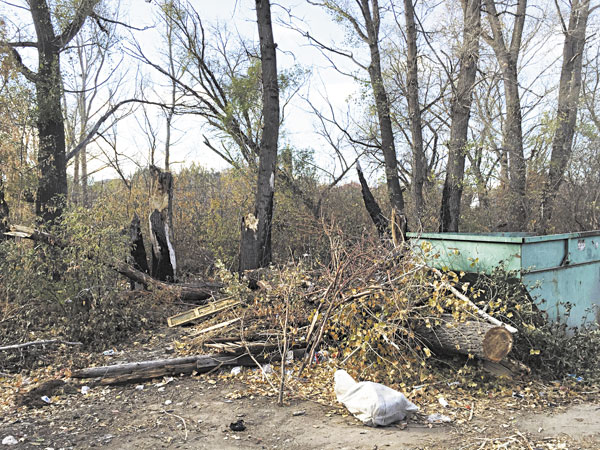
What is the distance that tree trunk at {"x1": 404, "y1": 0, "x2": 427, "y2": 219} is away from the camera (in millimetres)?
10914

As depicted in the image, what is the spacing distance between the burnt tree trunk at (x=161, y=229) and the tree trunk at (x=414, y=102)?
547 cm

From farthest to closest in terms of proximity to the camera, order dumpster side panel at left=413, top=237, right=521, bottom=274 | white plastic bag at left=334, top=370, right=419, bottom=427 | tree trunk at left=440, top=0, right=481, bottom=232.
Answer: tree trunk at left=440, top=0, right=481, bottom=232 < dumpster side panel at left=413, top=237, right=521, bottom=274 < white plastic bag at left=334, top=370, right=419, bottom=427

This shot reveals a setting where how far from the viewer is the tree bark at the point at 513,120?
37.9ft

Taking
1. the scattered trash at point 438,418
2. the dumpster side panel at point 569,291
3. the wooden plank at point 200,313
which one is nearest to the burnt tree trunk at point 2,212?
the wooden plank at point 200,313

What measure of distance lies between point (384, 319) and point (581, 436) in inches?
85.2

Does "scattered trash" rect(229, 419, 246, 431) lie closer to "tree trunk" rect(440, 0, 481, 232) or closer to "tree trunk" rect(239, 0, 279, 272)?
"tree trunk" rect(239, 0, 279, 272)

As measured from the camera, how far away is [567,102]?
12477mm

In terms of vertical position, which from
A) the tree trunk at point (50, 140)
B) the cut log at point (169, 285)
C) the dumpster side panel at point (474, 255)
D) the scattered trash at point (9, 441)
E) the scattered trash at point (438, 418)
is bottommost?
the scattered trash at point (438, 418)

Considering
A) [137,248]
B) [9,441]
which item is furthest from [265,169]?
[9,441]

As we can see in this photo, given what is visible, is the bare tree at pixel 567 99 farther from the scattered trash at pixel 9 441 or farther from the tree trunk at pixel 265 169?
the scattered trash at pixel 9 441

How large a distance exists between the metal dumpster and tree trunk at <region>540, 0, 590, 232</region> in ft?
17.1

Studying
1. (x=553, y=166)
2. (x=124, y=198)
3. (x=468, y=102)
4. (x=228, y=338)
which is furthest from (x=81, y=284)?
(x=553, y=166)

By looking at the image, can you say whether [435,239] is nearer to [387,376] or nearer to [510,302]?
[510,302]

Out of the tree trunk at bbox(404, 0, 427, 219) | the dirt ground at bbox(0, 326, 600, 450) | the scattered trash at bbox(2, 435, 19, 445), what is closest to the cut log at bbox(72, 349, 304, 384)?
the dirt ground at bbox(0, 326, 600, 450)
